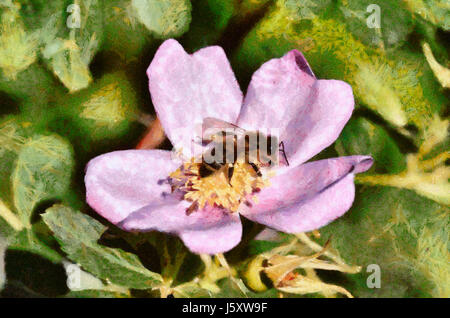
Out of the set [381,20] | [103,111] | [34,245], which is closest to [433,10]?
[381,20]

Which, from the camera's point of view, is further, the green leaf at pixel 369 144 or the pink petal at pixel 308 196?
the green leaf at pixel 369 144

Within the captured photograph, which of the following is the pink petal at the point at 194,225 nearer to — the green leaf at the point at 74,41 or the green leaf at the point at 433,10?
the green leaf at the point at 74,41

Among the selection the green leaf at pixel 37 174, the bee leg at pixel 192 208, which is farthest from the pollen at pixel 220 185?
the green leaf at pixel 37 174

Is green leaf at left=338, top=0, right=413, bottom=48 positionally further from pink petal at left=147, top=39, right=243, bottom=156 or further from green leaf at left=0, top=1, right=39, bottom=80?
green leaf at left=0, top=1, right=39, bottom=80

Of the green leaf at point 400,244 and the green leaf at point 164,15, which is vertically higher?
the green leaf at point 164,15

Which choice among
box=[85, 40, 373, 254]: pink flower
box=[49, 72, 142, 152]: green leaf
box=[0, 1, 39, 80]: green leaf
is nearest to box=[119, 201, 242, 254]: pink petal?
box=[85, 40, 373, 254]: pink flower
